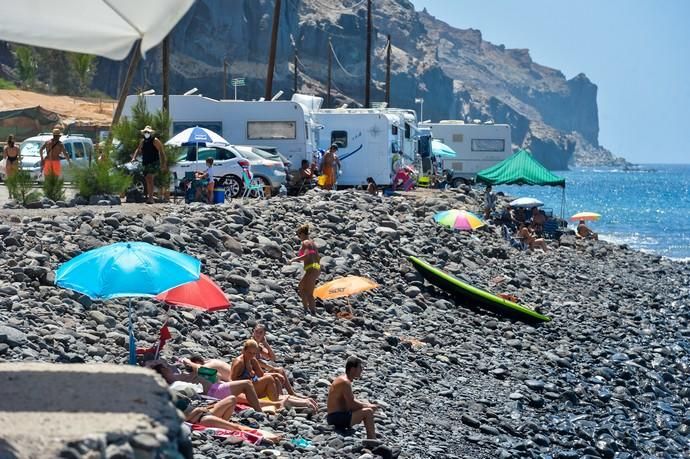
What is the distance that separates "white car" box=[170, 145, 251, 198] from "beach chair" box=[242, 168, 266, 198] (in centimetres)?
12

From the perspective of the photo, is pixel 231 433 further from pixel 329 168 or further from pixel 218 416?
pixel 329 168

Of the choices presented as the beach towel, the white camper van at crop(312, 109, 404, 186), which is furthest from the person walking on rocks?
the beach towel

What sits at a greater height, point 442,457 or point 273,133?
point 273,133

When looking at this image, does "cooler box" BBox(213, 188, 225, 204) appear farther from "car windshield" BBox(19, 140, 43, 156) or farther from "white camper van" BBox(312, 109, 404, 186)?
"white camper van" BBox(312, 109, 404, 186)

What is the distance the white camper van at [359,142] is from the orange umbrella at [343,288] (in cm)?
1698

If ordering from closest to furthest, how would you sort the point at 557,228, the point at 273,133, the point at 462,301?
the point at 462,301 < the point at 273,133 < the point at 557,228

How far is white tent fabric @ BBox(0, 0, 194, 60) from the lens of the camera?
4699mm

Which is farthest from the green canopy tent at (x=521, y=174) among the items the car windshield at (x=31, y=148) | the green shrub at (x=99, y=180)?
the green shrub at (x=99, y=180)

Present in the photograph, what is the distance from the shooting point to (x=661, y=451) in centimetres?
1422

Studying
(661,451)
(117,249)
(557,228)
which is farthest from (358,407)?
(557,228)

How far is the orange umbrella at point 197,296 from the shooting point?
469 inches

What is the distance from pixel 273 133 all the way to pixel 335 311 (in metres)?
13.9

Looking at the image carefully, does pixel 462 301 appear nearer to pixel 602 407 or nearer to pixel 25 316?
pixel 602 407

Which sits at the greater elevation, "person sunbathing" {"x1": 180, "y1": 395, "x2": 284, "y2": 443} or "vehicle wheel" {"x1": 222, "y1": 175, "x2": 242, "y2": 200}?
"vehicle wheel" {"x1": 222, "y1": 175, "x2": 242, "y2": 200}
